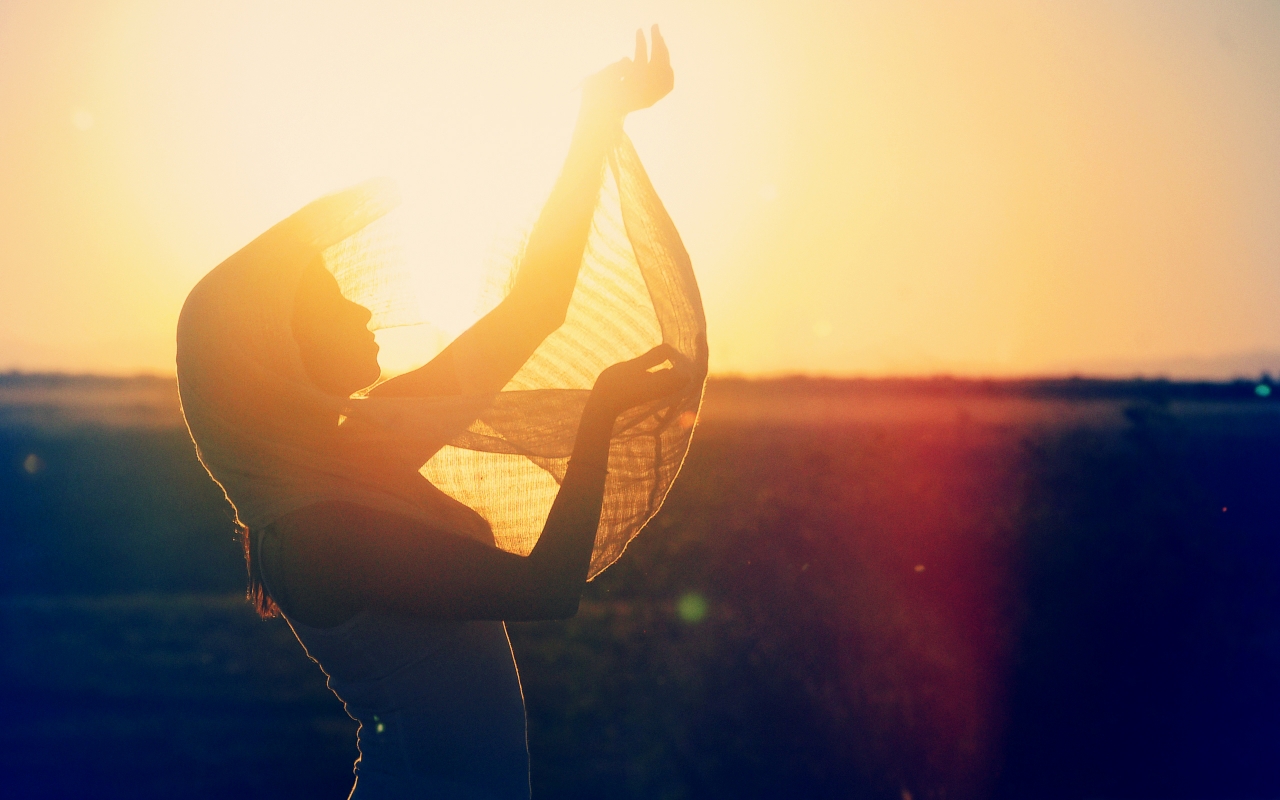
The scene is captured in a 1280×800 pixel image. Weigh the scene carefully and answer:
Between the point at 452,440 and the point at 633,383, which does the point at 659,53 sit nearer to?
the point at 633,383

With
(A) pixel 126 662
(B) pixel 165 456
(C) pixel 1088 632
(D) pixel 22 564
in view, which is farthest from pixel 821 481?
(B) pixel 165 456

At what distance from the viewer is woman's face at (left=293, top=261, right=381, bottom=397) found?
4.63 ft

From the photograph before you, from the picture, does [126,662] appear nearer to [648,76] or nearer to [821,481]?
[648,76]

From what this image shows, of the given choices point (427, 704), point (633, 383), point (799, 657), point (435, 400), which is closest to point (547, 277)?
point (435, 400)

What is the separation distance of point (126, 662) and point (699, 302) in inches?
260

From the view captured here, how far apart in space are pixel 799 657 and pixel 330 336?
516 cm

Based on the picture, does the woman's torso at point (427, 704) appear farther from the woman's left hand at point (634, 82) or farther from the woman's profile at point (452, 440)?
the woman's left hand at point (634, 82)

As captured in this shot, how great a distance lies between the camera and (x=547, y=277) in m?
1.55

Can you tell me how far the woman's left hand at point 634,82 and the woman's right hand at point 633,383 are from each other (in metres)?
0.46

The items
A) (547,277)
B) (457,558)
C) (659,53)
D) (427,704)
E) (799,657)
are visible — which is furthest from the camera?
(799,657)

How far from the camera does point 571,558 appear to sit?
1136mm

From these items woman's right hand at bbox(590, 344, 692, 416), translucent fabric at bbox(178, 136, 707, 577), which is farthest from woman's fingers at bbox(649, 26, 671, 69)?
woman's right hand at bbox(590, 344, 692, 416)

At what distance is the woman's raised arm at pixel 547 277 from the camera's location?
4.97 ft

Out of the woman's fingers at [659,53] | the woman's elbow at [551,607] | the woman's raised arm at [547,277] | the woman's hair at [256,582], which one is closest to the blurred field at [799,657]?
the woman's hair at [256,582]
